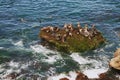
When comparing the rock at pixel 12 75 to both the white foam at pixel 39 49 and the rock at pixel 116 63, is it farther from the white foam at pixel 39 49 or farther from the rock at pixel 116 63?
the rock at pixel 116 63

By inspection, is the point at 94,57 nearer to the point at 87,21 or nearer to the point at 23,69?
the point at 23,69

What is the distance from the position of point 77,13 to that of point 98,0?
1176cm

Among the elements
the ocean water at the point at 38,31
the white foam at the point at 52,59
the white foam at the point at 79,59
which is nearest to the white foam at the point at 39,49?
the ocean water at the point at 38,31

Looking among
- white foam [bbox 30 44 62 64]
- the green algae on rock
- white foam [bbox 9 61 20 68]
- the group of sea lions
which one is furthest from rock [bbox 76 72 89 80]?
white foam [bbox 9 61 20 68]

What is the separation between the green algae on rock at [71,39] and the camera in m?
42.8

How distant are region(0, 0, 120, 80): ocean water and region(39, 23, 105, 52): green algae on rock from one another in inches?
36.8

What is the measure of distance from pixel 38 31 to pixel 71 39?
8.39m

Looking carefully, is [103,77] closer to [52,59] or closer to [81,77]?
[81,77]

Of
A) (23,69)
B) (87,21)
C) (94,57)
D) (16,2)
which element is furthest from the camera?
(16,2)

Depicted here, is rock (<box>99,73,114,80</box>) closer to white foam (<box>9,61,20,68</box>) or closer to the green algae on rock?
the green algae on rock

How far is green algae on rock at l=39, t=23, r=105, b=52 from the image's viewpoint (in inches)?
1684

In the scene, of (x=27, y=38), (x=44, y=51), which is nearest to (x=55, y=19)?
(x=27, y=38)

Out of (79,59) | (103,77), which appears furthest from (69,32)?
(103,77)

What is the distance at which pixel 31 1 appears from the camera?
6644 cm
